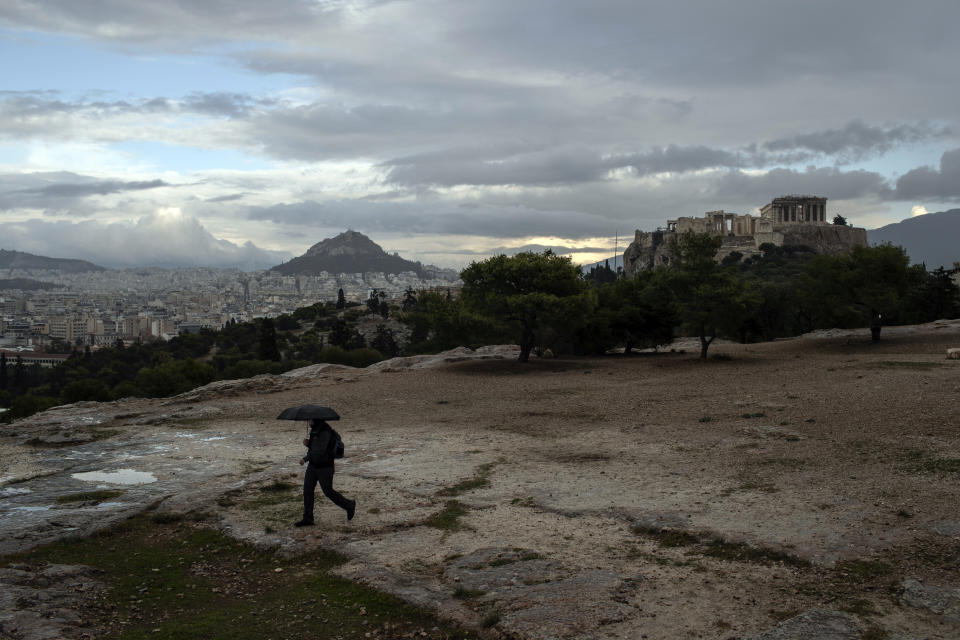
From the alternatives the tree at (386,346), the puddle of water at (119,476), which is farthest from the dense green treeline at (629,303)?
the tree at (386,346)

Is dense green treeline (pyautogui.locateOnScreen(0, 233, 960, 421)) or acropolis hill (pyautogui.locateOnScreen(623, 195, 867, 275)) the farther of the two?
acropolis hill (pyautogui.locateOnScreen(623, 195, 867, 275))

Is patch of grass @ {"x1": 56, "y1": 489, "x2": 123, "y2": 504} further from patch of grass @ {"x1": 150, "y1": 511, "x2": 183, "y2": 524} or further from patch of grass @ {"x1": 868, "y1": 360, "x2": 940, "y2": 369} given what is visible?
patch of grass @ {"x1": 868, "y1": 360, "x2": 940, "y2": 369}

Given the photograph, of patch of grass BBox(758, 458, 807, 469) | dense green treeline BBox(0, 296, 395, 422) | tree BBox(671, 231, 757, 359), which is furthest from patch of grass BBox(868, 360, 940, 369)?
dense green treeline BBox(0, 296, 395, 422)

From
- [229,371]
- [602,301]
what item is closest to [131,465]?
[602,301]

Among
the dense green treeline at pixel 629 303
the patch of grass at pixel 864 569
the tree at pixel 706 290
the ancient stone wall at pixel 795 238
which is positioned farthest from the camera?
the ancient stone wall at pixel 795 238

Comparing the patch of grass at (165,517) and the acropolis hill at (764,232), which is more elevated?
the acropolis hill at (764,232)

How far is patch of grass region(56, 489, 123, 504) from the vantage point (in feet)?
36.5

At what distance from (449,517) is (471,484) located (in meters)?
1.97

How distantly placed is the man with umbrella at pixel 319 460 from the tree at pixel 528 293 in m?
22.3

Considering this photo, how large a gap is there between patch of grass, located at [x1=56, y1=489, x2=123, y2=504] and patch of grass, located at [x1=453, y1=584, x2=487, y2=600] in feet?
23.5

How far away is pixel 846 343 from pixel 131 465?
32.5 m

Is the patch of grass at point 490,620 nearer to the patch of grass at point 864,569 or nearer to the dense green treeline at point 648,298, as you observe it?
the patch of grass at point 864,569

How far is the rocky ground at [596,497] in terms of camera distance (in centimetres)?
660

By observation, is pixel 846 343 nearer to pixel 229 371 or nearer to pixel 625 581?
pixel 625 581
